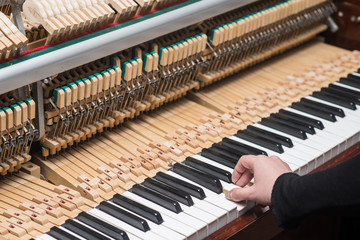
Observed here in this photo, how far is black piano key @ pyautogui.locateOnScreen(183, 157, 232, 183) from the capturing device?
10.1ft

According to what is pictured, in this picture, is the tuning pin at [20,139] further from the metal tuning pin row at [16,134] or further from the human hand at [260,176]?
the human hand at [260,176]

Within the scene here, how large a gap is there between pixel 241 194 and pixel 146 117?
102 centimetres

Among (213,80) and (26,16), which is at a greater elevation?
(26,16)

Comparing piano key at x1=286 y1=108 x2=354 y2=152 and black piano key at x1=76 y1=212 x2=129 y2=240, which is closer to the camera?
black piano key at x1=76 y1=212 x2=129 y2=240

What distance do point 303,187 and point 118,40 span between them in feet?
3.82

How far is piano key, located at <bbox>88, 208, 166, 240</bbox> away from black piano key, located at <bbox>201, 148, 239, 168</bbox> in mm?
685

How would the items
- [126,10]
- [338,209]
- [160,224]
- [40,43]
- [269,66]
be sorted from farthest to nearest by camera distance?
[269,66] → [126,10] → [40,43] → [160,224] → [338,209]

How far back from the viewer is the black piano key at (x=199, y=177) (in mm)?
2979

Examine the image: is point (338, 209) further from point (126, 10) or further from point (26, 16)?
point (26, 16)

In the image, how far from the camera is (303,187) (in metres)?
2.53

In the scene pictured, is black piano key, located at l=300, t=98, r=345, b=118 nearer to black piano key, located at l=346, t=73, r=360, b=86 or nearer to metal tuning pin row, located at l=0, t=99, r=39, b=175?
black piano key, located at l=346, t=73, r=360, b=86

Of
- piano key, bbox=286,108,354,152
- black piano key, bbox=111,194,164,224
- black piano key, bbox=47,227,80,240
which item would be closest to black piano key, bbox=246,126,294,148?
piano key, bbox=286,108,354,152

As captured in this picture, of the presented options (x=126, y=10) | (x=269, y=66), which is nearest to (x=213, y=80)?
(x=269, y=66)

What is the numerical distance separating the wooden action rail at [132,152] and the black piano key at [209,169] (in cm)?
6
